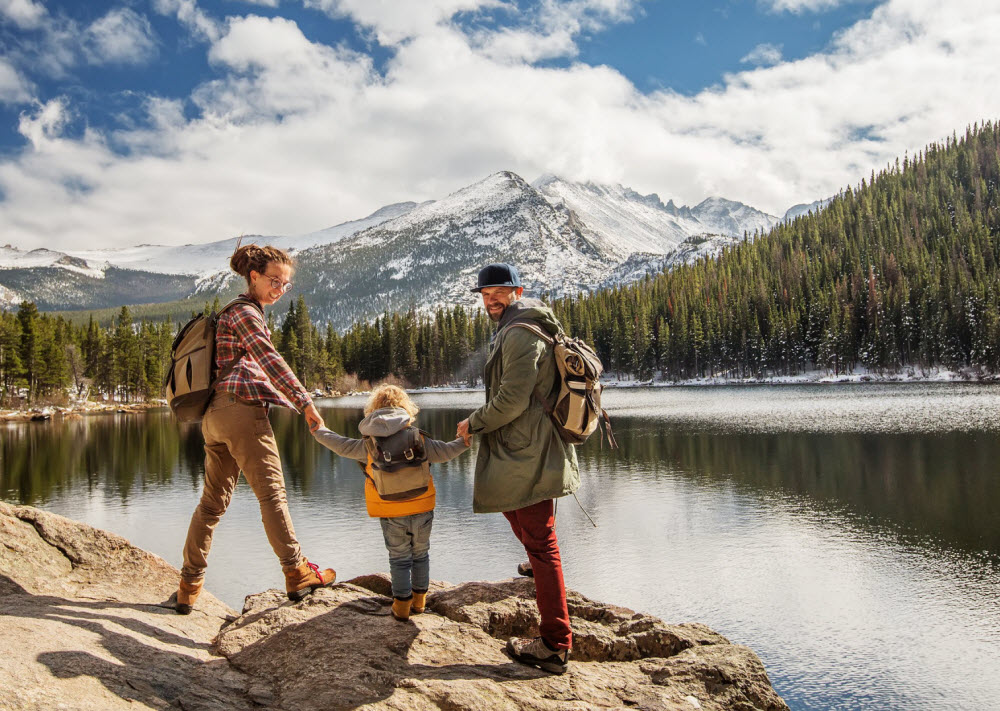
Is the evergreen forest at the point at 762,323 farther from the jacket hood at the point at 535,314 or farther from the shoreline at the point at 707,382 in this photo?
the jacket hood at the point at 535,314

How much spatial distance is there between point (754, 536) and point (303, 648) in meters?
12.9

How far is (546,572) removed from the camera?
4590mm

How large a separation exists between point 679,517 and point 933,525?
18.3ft

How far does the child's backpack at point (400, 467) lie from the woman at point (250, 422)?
2.25 feet

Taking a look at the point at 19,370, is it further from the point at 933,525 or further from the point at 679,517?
the point at 933,525

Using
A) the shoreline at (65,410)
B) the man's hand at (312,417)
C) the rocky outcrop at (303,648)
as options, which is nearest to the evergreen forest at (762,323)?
the shoreline at (65,410)

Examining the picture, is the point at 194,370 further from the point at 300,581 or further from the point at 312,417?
the point at 300,581

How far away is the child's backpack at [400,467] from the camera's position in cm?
510

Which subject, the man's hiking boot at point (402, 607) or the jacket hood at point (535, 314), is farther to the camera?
the man's hiking boot at point (402, 607)

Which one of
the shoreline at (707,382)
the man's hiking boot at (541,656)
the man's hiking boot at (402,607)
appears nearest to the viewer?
the man's hiking boot at (541,656)

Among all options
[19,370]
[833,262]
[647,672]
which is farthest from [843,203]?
[647,672]

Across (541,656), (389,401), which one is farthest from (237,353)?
(541,656)

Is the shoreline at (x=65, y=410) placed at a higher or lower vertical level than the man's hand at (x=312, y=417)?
lower

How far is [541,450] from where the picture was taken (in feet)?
15.4
